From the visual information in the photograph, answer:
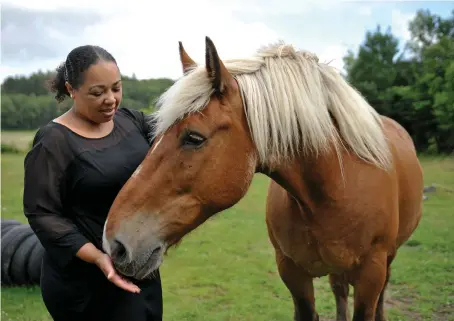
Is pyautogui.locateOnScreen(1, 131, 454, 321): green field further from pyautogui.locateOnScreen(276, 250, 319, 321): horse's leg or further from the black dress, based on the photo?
the black dress

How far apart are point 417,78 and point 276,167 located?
2790 centimetres

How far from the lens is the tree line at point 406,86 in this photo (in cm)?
2281

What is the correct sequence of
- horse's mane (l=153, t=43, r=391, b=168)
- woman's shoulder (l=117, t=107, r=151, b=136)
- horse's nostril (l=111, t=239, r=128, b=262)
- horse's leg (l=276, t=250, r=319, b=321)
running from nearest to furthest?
1. horse's nostril (l=111, t=239, r=128, b=262)
2. horse's mane (l=153, t=43, r=391, b=168)
3. woman's shoulder (l=117, t=107, r=151, b=136)
4. horse's leg (l=276, t=250, r=319, b=321)

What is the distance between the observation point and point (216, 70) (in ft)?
5.96

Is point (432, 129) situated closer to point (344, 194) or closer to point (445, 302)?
point (445, 302)

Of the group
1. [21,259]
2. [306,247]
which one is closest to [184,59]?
[306,247]

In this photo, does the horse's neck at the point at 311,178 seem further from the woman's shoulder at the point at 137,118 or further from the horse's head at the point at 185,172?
the woman's shoulder at the point at 137,118

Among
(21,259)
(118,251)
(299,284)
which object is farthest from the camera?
(21,259)

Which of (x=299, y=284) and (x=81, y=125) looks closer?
(x=81, y=125)

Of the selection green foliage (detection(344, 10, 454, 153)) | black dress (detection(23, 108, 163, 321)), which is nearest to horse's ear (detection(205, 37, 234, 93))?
black dress (detection(23, 108, 163, 321))

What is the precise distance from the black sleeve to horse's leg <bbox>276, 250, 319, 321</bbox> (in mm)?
1481

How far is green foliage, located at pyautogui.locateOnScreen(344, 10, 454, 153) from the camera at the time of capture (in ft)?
75.8

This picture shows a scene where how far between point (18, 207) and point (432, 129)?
22.2m

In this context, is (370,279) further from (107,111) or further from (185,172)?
(107,111)
